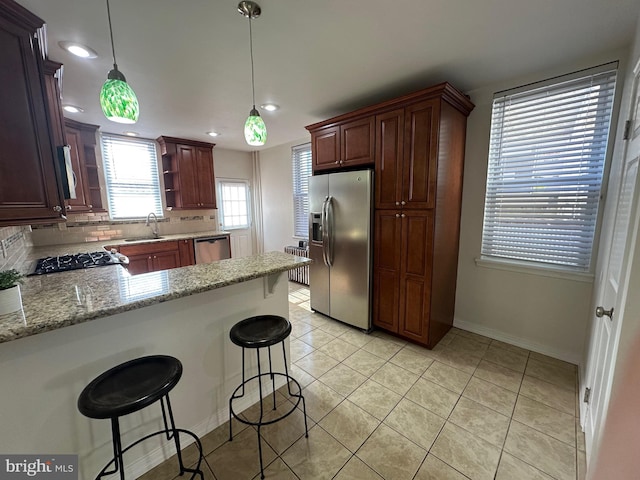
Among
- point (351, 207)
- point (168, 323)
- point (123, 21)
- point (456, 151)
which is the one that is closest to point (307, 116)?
point (351, 207)

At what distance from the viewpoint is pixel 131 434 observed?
1.37m

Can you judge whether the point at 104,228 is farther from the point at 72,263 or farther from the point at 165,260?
the point at 72,263

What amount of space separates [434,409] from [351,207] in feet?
6.12

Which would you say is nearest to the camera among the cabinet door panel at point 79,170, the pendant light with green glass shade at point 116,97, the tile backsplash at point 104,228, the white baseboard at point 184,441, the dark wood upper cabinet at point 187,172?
the pendant light with green glass shade at point 116,97

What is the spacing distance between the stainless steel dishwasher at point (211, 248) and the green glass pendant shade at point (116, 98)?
3260 mm

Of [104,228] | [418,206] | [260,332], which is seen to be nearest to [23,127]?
[260,332]

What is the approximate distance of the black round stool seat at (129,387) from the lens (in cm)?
93

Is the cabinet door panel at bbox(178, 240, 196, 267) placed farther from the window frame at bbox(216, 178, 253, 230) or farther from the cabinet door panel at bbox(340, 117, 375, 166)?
the cabinet door panel at bbox(340, 117, 375, 166)

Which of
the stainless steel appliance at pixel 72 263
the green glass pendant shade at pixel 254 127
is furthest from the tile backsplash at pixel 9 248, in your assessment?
the green glass pendant shade at pixel 254 127

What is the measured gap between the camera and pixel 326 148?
3014 millimetres

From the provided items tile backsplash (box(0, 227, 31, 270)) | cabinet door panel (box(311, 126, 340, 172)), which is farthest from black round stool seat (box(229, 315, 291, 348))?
cabinet door panel (box(311, 126, 340, 172))

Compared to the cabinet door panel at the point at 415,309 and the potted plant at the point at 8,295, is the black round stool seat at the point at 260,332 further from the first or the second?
the cabinet door panel at the point at 415,309

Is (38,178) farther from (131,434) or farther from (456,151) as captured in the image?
(456,151)

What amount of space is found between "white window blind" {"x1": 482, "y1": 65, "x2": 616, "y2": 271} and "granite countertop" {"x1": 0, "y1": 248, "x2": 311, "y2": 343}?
207cm
